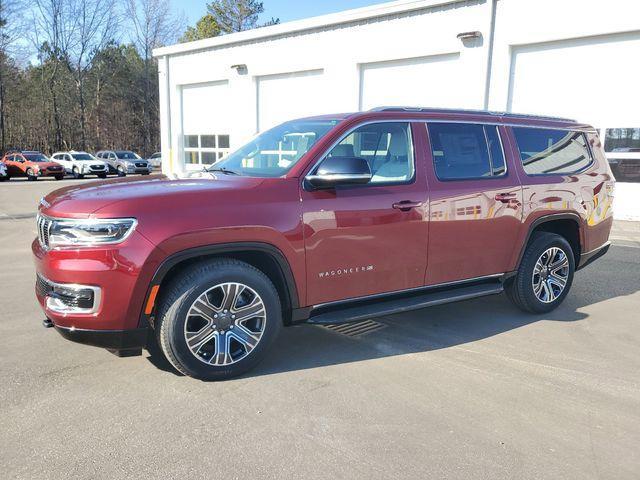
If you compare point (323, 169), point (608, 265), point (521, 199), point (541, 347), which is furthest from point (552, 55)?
point (323, 169)

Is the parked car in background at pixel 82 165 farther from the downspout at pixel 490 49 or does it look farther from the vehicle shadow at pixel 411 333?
the vehicle shadow at pixel 411 333

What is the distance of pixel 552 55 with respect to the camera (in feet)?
41.2

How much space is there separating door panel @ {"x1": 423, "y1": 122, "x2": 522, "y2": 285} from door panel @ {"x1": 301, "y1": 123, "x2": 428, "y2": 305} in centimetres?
14

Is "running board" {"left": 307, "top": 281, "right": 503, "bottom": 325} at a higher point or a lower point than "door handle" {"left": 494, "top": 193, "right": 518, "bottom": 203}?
lower

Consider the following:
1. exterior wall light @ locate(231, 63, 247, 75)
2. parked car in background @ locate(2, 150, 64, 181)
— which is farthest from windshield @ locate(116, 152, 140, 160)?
exterior wall light @ locate(231, 63, 247, 75)

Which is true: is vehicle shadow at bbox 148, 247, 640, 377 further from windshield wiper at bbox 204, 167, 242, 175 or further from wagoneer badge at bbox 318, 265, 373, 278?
windshield wiper at bbox 204, 167, 242, 175

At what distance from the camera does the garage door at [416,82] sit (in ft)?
45.6

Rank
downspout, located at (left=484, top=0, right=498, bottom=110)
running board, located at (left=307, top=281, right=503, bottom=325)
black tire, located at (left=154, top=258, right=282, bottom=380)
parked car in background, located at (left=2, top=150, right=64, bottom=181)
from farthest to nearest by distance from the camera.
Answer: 1. parked car in background, located at (left=2, top=150, right=64, bottom=181)
2. downspout, located at (left=484, top=0, right=498, bottom=110)
3. running board, located at (left=307, top=281, right=503, bottom=325)
4. black tire, located at (left=154, top=258, right=282, bottom=380)

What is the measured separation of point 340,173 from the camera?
3574mm

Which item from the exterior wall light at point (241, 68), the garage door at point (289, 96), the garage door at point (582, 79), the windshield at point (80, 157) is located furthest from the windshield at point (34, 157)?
the garage door at point (582, 79)

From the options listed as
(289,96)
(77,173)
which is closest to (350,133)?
(289,96)

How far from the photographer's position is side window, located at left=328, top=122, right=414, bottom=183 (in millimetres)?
4113

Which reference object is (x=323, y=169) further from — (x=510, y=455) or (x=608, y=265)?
A: (x=608, y=265)

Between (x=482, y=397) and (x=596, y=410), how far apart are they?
70 centimetres
